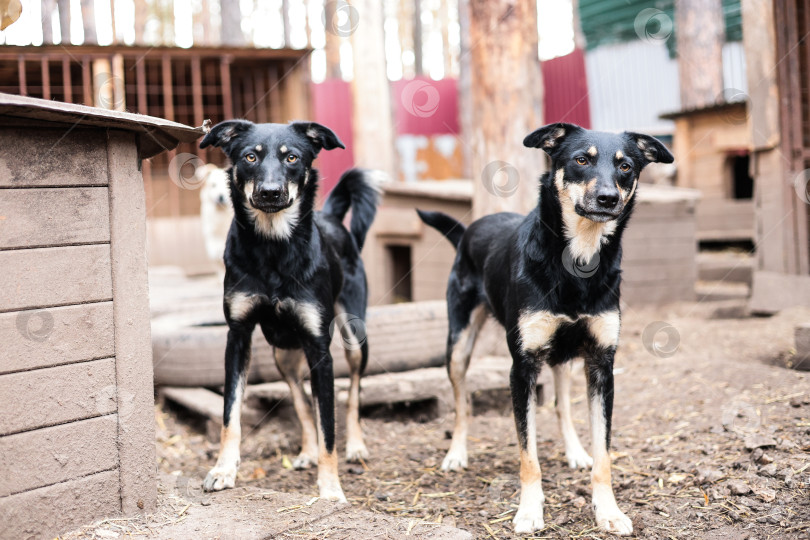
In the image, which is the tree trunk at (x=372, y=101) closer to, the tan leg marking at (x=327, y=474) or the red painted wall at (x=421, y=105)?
the tan leg marking at (x=327, y=474)

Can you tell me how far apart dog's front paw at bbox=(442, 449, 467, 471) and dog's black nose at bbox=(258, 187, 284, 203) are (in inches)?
72.8

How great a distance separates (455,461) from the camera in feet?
14.3

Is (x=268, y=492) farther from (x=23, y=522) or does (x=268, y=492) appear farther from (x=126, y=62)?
(x=126, y=62)

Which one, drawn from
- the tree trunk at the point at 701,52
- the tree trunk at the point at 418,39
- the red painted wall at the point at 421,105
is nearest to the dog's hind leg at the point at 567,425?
the tree trunk at the point at 701,52

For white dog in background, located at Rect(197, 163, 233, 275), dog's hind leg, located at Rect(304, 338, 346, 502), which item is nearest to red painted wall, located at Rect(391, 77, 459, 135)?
white dog in background, located at Rect(197, 163, 233, 275)

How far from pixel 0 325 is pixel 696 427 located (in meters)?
3.66

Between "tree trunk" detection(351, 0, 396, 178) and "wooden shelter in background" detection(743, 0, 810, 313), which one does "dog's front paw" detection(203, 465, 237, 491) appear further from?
"tree trunk" detection(351, 0, 396, 178)

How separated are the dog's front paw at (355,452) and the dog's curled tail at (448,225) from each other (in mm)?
1428

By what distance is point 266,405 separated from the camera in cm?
503

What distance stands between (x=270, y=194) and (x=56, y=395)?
130 centimetres

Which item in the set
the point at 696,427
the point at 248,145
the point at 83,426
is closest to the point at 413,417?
the point at 696,427

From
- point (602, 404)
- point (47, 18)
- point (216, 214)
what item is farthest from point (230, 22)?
point (602, 404)

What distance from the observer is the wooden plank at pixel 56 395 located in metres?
2.71

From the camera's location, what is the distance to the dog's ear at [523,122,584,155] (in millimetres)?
3531
